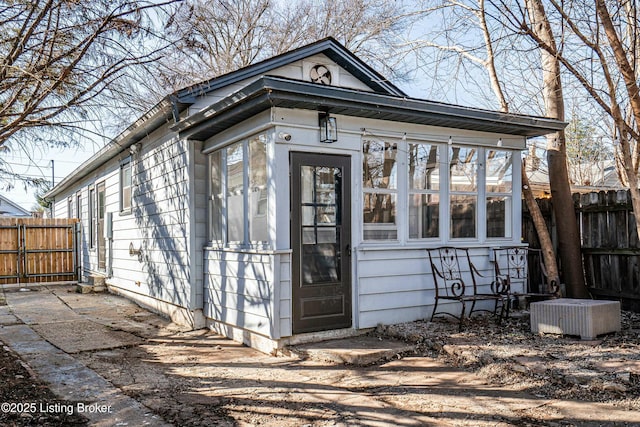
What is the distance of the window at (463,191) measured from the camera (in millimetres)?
6984

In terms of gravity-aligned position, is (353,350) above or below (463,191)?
below

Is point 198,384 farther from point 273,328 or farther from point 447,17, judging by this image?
point 447,17

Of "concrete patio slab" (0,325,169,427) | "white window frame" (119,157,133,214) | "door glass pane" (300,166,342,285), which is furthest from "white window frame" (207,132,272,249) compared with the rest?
"white window frame" (119,157,133,214)

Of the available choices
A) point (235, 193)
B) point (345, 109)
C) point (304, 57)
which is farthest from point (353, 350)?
point (304, 57)

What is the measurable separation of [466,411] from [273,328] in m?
A: 2.30

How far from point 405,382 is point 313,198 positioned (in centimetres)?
221

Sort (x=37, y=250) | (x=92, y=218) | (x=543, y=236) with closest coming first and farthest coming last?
(x=543, y=236), (x=92, y=218), (x=37, y=250)

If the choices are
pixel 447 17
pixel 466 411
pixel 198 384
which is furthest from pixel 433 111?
pixel 198 384

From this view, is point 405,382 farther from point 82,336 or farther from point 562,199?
point 562,199

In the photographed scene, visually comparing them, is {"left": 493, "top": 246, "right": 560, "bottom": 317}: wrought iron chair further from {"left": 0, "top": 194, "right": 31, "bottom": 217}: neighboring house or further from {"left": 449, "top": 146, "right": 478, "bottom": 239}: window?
{"left": 0, "top": 194, "right": 31, "bottom": 217}: neighboring house

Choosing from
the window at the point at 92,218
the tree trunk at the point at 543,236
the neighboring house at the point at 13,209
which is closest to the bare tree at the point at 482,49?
the tree trunk at the point at 543,236

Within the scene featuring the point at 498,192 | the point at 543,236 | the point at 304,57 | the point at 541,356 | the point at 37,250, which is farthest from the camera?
the point at 37,250

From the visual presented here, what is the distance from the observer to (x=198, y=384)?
187 inches

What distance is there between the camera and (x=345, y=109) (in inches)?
231
